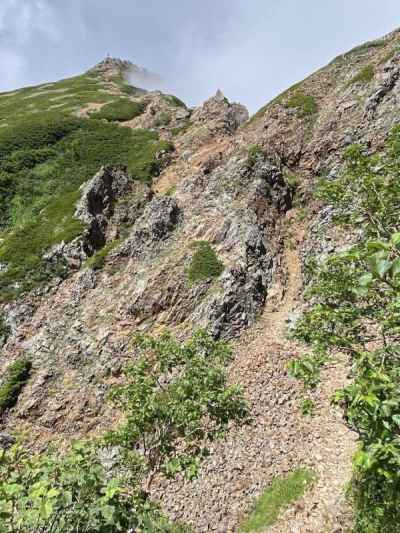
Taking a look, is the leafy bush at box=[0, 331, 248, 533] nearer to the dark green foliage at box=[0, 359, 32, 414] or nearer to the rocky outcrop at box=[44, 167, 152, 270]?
the dark green foliage at box=[0, 359, 32, 414]

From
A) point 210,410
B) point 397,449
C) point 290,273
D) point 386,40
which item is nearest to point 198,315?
point 290,273

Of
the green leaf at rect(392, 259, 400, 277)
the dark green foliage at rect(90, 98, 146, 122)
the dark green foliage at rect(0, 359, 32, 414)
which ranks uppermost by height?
the dark green foliage at rect(90, 98, 146, 122)

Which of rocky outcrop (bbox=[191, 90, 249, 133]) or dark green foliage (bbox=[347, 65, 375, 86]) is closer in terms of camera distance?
dark green foliage (bbox=[347, 65, 375, 86])

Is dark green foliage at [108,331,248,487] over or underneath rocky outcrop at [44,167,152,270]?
underneath

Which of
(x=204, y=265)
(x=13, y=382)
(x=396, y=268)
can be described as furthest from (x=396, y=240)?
(x=13, y=382)

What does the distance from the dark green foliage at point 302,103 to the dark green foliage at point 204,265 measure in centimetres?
2542

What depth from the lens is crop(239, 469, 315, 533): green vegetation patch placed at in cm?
1262

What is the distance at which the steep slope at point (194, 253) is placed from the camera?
56.1ft

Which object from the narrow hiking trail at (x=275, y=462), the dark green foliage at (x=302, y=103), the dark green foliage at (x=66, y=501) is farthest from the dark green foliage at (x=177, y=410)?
the dark green foliage at (x=302, y=103)

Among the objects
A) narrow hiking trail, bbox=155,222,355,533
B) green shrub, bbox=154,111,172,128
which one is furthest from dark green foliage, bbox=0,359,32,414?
green shrub, bbox=154,111,172,128

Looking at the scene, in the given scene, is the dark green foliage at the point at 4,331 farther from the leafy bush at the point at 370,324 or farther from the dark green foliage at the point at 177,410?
the leafy bush at the point at 370,324

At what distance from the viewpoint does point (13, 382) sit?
22.2 m

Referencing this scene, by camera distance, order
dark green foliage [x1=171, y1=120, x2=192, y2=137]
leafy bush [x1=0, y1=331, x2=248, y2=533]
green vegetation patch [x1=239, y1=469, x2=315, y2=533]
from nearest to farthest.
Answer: leafy bush [x1=0, y1=331, x2=248, y2=533]
green vegetation patch [x1=239, y1=469, x2=315, y2=533]
dark green foliage [x1=171, y1=120, x2=192, y2=137]

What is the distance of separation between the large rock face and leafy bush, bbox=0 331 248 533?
11983mm
